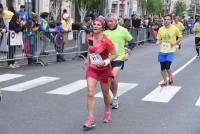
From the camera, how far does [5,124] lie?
25.2ft

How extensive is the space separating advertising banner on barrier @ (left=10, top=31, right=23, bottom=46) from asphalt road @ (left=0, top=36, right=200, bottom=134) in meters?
0.85

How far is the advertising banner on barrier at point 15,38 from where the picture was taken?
50.3 ft

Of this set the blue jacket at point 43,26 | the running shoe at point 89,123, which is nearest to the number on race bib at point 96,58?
the running shoe at point 89,123

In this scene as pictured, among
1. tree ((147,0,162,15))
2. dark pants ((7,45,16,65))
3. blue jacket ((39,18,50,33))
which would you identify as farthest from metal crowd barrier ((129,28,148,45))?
tree ((147,0,162,15))

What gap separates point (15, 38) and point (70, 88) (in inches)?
175

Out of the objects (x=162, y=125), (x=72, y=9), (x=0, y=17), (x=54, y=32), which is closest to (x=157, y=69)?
(x=54, y=32)

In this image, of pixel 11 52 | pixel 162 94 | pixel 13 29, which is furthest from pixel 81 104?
pixel 13 29

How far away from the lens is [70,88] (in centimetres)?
1170

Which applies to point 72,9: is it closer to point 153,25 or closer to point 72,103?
point 153,25

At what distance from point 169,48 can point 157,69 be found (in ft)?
14.9

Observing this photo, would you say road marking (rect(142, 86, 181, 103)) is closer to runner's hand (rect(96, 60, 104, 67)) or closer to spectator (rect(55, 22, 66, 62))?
runner's hand (rect(96, 60, 104, 67))

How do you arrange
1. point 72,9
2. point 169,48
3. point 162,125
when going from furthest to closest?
point 72,9 → point 169,48 → point 162,125

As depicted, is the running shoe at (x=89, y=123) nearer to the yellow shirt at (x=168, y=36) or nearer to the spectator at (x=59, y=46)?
the yellow shirt at (x=168, y=36)

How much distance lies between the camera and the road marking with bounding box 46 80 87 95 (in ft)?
36.2
